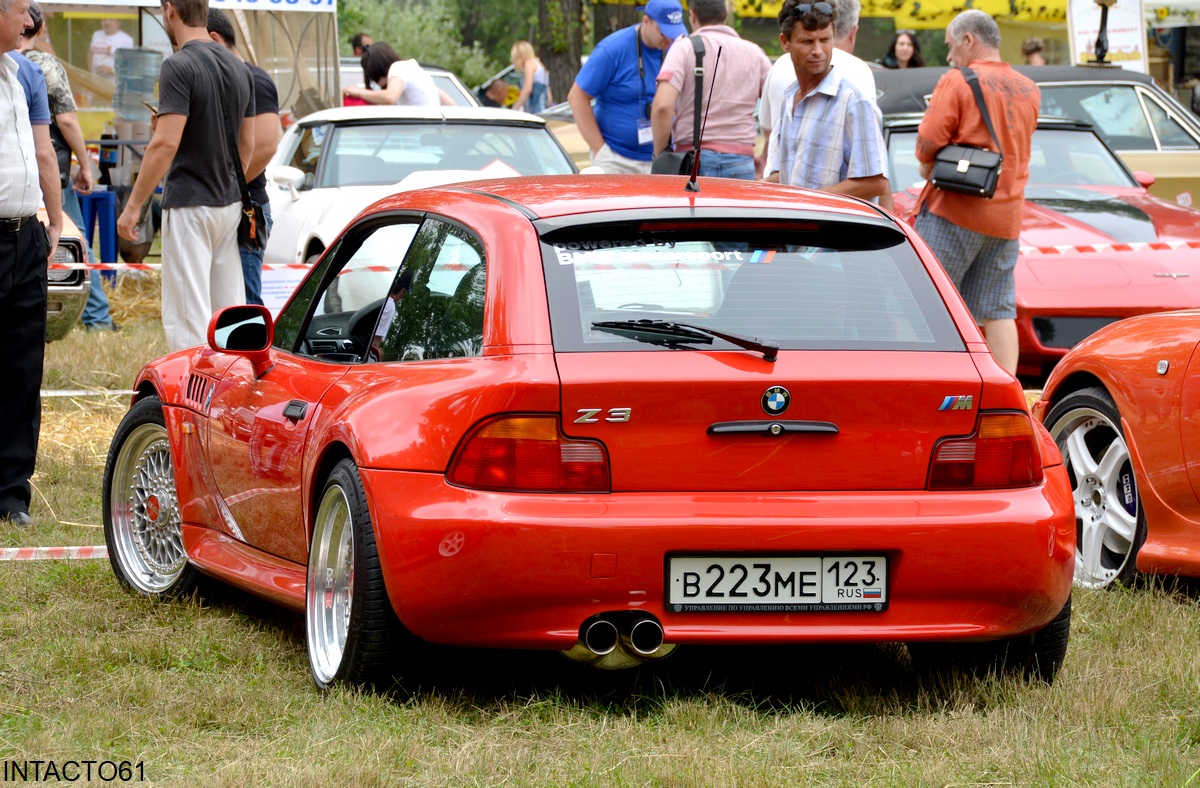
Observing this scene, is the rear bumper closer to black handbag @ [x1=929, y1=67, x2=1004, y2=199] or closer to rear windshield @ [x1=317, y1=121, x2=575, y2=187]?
black handbag @ [x1=929, y1=67, x2=1004, y2=199]

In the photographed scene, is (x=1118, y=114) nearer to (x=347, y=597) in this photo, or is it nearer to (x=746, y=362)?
(x=746, y=362)

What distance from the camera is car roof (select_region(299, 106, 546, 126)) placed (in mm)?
11148

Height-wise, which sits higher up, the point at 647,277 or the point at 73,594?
the point at 647,277

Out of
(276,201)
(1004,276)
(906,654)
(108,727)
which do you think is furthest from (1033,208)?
(108,727)

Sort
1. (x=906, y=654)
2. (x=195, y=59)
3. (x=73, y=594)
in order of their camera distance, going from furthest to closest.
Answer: (x=195, y=59) < (x=73, y=594) < (x=906, y=654)

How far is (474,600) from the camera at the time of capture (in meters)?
3.91

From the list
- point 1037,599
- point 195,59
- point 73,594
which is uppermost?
point 195,59

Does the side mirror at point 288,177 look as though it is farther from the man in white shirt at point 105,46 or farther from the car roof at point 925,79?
the man in white shirt at point 105,46

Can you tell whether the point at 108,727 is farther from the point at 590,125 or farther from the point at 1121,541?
the point at 590,125

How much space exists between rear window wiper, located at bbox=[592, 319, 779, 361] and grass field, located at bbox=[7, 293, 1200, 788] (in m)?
0.85

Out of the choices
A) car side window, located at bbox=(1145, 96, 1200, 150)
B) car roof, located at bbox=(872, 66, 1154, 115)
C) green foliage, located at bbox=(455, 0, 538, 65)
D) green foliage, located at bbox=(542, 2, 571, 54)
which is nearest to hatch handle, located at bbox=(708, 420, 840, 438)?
car roof, located at bbox=(872, 66, 1154, 115)

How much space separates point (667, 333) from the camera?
405 cm

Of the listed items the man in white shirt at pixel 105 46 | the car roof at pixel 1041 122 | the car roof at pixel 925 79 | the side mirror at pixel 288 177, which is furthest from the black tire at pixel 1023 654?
the man in white shirt at pixel 105 46

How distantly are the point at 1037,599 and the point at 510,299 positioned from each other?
144 cm
